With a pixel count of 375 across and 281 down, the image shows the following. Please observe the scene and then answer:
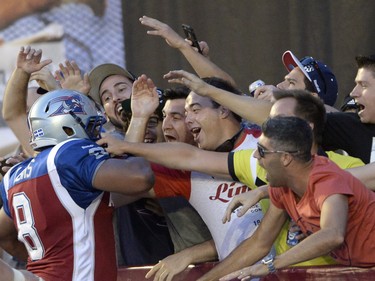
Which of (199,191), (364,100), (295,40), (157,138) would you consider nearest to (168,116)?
(157,138)

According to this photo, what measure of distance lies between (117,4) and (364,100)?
139 inches

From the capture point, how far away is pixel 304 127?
4684 millimetres

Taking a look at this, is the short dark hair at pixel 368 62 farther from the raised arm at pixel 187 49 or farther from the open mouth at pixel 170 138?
the open mouth at pixel 170 138

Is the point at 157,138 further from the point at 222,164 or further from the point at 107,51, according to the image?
the point at 107,51

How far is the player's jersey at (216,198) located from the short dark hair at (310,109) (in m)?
0.48

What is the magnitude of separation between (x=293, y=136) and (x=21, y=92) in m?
2.04

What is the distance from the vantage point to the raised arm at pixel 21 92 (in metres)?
5.98

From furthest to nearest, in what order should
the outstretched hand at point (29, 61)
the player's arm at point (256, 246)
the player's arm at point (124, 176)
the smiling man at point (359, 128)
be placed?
the outstretched hand at point (29, 61) < the smiling man at point (359, 128) < the player's arm at point (256, 246) < the player's arm at point (124, 176)

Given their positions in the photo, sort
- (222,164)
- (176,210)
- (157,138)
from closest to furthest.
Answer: (222,164), (176,210), (157,138)

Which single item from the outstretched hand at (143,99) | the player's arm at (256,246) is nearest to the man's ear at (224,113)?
the outstretched hand at (143,99)

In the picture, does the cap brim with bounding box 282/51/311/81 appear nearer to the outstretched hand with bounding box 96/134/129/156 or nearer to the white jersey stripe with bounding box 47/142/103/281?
the outstretched hand with bounding box 96/134/129/156

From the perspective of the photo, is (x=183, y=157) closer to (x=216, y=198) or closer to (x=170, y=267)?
(x=216, y=198)

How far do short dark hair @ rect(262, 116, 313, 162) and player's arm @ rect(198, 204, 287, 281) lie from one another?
0.43 meters

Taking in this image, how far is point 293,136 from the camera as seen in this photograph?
4.67 m
